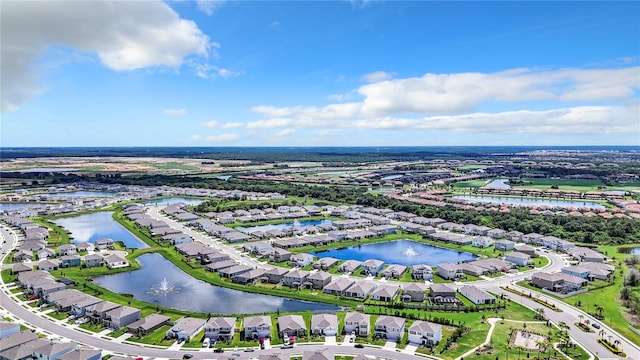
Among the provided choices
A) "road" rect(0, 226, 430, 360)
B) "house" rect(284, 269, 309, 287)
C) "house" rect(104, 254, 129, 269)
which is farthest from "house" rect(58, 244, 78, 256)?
"house" rect(284, 269, 309, 287)

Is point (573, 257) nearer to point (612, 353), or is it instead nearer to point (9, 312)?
point (612, 353)

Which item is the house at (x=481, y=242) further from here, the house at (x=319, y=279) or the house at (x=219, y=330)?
the house at (x=219, y=330)

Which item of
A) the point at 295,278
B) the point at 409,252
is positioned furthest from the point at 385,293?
the point at 409,252

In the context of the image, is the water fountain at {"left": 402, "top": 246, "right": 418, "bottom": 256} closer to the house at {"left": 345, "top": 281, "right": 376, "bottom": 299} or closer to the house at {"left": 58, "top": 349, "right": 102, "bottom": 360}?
the house at {"left": 345, "top": 281, "right": 376, "bottom": 299}

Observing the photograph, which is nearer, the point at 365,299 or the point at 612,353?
the point at 612,353

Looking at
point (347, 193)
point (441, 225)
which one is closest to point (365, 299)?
point (441, 225)
